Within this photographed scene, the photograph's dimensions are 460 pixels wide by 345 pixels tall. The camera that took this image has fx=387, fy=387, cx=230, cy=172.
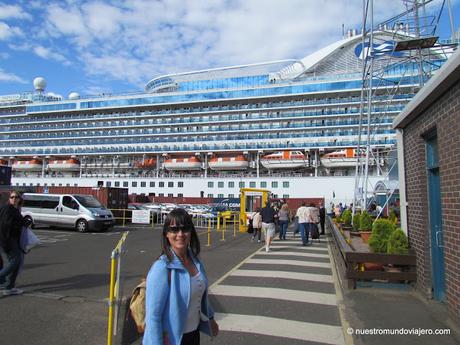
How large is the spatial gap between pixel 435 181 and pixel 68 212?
1748cm

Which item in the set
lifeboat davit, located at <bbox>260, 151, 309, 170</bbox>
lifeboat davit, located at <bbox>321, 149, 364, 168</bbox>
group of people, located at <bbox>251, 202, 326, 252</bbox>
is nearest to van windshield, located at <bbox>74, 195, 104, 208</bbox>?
group of people, located at <bbox>251, 202, 326, 252</bbox>

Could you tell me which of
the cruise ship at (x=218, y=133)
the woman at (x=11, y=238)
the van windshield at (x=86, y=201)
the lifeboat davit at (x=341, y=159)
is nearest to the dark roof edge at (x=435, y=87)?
the woman at (x=11, y=238)

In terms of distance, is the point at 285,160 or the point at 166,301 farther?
the point at 285,160

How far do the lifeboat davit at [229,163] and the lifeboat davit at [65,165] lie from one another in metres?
22.7

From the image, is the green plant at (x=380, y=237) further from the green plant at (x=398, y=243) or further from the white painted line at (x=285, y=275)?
the white painted line at (x=285, y=275)

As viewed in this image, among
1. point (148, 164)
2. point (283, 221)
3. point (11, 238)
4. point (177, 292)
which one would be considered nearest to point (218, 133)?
point (148, 164)

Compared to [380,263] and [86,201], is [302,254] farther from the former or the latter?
[86,201]

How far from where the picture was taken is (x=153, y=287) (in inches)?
91.4

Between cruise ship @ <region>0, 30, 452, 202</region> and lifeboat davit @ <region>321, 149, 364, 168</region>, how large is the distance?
117 millimetres

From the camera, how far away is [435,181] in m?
6.10

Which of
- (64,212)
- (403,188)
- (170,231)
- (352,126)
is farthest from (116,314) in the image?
(352,126)

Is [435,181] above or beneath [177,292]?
above

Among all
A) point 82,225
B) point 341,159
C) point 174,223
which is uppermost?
point 341,159

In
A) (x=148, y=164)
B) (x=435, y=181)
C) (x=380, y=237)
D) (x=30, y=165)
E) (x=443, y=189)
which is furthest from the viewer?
(x=30, y=165)
